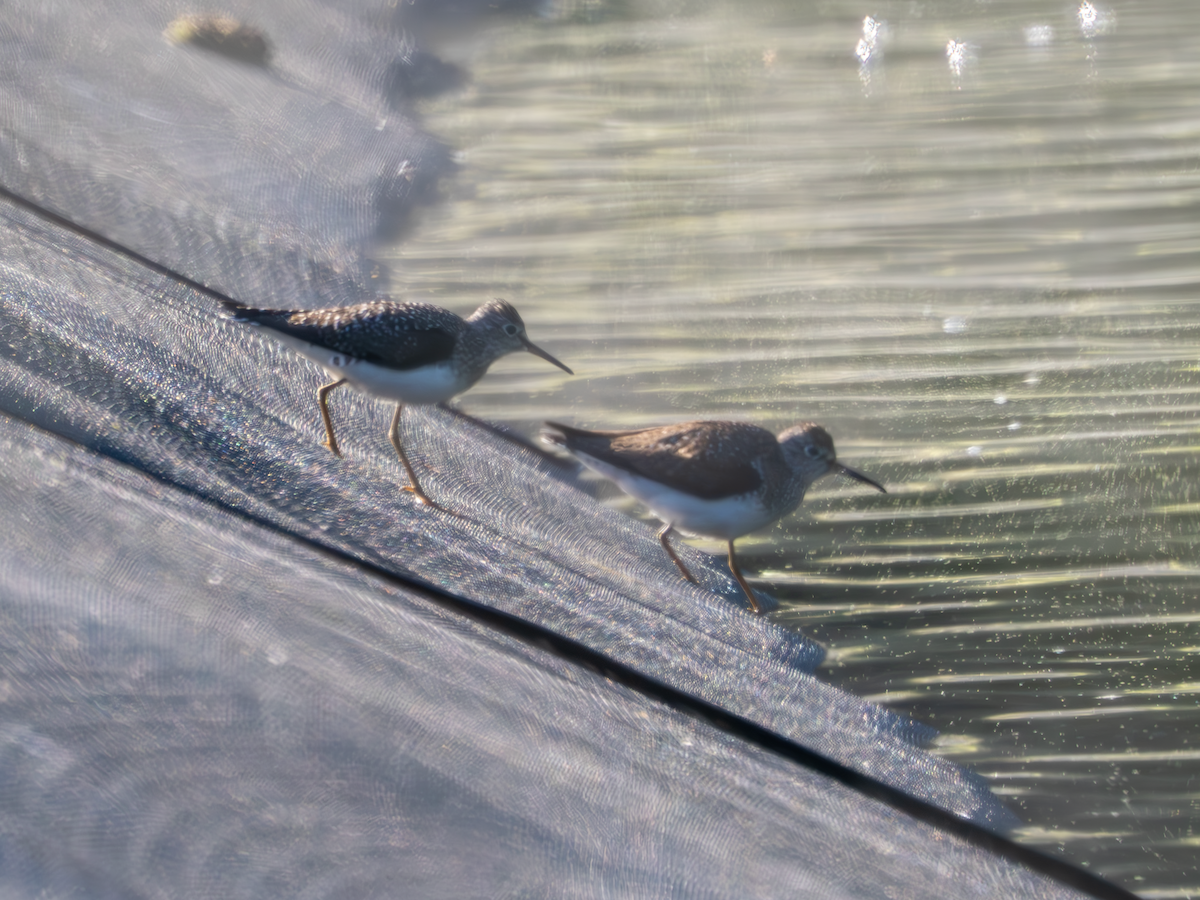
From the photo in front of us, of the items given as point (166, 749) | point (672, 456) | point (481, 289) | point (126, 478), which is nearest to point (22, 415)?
point (126, 478)

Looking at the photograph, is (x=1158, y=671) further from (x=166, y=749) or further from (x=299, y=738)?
(x=166, y=749)

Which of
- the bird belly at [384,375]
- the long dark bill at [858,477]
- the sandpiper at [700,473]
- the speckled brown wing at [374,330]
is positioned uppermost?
the speckled brown wing at [374,330]

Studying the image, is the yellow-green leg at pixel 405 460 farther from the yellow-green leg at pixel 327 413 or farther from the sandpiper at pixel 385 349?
the yellow-green leg at pixel 327 413

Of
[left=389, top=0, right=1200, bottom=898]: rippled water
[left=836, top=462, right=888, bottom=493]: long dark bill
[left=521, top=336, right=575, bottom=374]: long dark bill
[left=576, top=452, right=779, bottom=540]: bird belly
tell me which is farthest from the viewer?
[left=521, top=336, right=575, bottom=374]: long dark bill

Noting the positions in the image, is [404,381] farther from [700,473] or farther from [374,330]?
[700,473]

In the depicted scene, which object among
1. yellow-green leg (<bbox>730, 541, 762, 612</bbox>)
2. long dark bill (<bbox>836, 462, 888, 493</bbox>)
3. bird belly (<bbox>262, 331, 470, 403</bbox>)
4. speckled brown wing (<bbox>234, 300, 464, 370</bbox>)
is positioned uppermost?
speckled brown wing (<bbox>234, 300, 464, 370</bbox>)

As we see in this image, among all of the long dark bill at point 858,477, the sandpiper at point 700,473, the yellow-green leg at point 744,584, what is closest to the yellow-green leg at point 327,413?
the sandpiper at point 700,473

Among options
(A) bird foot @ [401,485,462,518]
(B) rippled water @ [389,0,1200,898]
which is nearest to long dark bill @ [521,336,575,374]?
(B) rippled water @ [389,0,1200,898]

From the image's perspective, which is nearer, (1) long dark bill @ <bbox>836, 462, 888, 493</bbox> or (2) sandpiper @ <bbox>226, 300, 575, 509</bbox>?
(2) sandpiper @ <bbox>226, 300, 575, 509</bbox>

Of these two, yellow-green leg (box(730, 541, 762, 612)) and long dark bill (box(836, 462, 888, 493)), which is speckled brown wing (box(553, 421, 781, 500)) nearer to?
yellow-green leg (box(730, 541, 762, 612))
